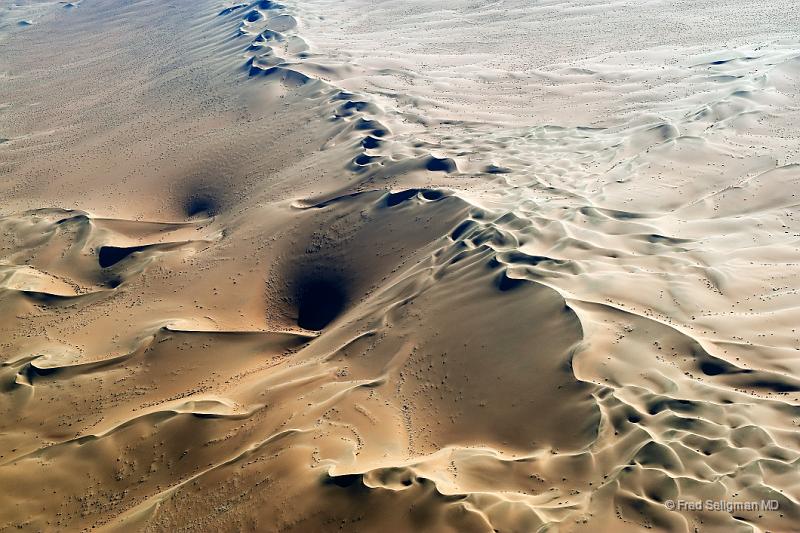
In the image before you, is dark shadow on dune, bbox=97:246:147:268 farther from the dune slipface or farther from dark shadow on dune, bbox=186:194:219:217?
dark shadow on dune, bbox=186:194:219:217

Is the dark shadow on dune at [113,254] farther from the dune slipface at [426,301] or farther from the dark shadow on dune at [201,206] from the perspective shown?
the dark shadow on dune at [201,206]

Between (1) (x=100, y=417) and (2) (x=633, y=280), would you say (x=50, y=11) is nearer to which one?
(1) (x=100, y=417)

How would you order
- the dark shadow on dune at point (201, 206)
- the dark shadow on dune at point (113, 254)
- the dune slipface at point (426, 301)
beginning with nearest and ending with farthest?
the dune slipface at point (426, 301) → the dark shadow on dune at point (113, 254) → the dark shadow on dune at point (201, 206)

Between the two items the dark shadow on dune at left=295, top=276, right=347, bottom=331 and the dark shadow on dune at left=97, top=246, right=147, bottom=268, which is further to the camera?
the dark shadow on dune at left=97, top=246, right=147, bottom=268

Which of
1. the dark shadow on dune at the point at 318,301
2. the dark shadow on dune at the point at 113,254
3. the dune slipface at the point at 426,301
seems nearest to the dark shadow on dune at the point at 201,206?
the dune slipface at the point at 426,301

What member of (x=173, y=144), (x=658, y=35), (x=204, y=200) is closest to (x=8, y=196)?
(x=173, y=144)

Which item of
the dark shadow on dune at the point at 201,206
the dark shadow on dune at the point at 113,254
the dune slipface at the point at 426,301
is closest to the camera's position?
the dune slipface at the point at 426,301

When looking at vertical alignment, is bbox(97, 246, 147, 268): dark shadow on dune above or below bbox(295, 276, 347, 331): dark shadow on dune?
above

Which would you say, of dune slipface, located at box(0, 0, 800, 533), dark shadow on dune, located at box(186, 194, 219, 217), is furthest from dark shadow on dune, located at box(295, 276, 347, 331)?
dark shadow on dune, located at box(186, 194, 219, 217)

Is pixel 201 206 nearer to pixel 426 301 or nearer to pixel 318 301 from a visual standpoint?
pixel 318 301
